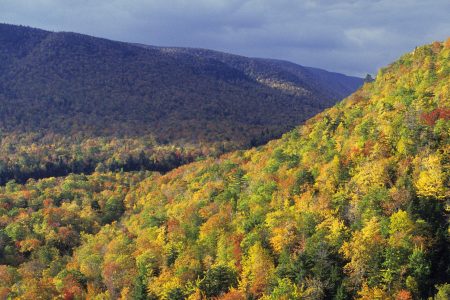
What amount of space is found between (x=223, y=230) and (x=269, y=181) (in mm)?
14804

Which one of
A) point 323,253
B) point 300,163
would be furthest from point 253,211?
point 323,253

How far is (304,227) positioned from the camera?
8250 cm

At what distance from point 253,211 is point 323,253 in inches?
1097

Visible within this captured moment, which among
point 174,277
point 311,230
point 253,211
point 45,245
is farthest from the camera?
point 45,245

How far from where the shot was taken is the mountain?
68869mm

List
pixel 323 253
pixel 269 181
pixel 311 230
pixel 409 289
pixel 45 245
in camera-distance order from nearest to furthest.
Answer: pixel 409 289 < pixel 323 253 < pixel 311 230 < pixel 269 181 < pixel 45 245

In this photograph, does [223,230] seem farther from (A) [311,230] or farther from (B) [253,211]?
(A) [311,230]

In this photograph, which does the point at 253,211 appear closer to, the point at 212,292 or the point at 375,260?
the point at 212,292

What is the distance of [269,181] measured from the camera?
106125 mm

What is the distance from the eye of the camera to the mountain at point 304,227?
68.9m

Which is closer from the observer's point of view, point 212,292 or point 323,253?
point 323,253

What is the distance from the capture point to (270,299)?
71375 millimetres

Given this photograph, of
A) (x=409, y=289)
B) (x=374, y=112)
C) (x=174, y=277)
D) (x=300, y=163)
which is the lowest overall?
(x=174, y=277)

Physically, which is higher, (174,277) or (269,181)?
(269,181)
